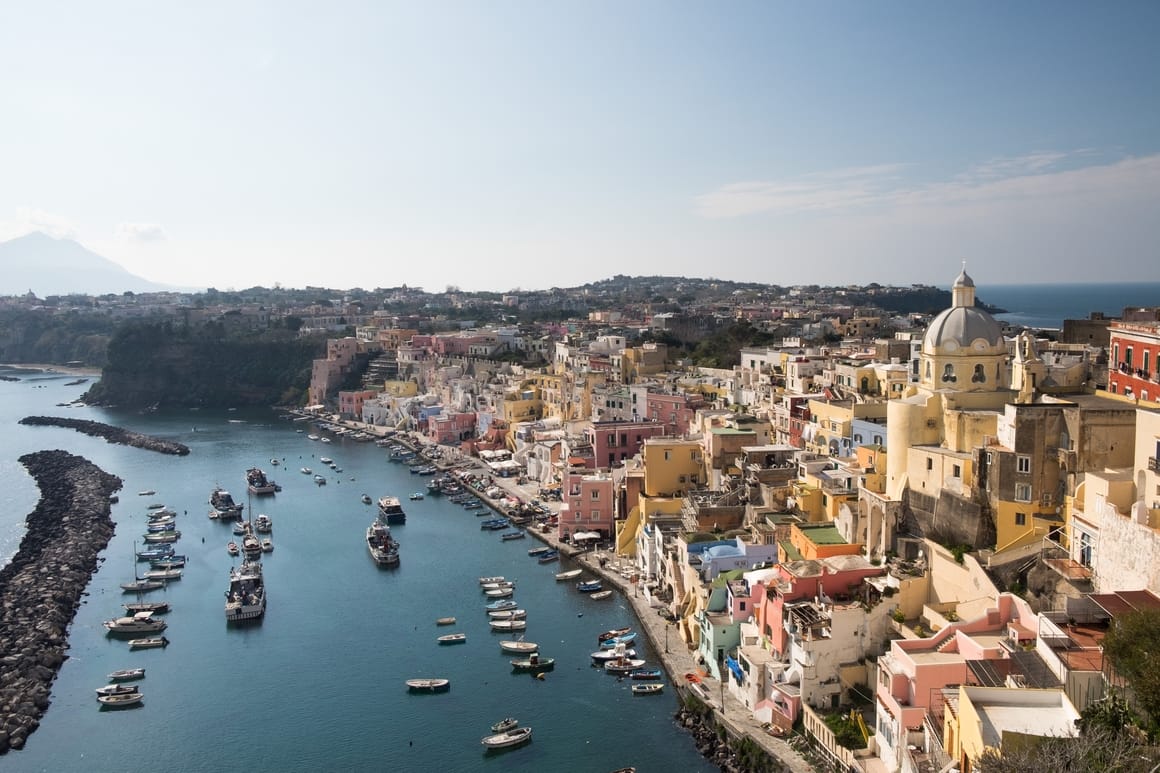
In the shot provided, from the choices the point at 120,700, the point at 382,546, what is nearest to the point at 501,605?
the point at 382,546

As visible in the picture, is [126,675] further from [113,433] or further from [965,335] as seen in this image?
[113,433]

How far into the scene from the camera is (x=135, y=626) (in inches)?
734

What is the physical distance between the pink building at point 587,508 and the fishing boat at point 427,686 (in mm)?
7705

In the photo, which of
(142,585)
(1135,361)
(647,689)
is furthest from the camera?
(142,585)

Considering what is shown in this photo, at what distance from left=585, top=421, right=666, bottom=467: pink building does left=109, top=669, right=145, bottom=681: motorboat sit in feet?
41.9

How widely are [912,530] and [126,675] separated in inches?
537

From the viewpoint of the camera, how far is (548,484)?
28.2 metres

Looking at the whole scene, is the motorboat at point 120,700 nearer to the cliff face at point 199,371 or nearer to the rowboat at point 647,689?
the rowboat at point 647,689

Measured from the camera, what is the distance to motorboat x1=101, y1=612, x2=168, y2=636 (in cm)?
1859

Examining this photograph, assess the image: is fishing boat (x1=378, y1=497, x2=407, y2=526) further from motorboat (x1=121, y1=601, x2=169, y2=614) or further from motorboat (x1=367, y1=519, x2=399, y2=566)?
motorboat (x1=121, y1=601, x2=169, y2=614)

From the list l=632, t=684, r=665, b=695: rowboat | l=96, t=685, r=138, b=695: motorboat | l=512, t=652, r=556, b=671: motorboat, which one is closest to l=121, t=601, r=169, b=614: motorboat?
l=96, t=685, r=138, b=695: motorboat

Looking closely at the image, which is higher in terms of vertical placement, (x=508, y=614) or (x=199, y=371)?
(x=199, y=371)

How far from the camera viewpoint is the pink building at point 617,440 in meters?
25.9

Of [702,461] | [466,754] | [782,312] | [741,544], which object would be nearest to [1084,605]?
[741,544]
